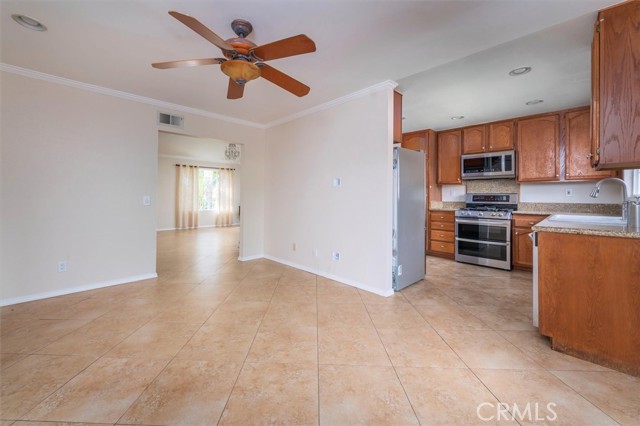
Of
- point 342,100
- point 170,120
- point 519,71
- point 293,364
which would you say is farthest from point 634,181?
point 170,120

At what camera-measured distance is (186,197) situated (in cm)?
887

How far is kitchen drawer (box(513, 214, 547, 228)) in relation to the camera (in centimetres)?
390

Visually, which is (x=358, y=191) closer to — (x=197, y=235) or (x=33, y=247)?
(x=33, y=247)

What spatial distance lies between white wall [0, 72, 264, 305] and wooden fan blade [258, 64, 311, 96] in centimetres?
238

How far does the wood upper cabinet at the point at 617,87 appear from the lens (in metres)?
1.63

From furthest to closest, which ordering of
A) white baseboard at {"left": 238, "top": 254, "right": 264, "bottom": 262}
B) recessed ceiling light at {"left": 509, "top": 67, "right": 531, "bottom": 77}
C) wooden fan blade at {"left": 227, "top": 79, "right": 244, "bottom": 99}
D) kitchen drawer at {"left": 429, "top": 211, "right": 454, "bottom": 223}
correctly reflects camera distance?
kitchen drawer at {"left": 429, "top": 211, "right": 454, "bottom": 223}, white baseboard at {"left": 238, "top": 254, "right": 264, "bottom": 262}, recessed ceiling light at {"left": 509, "top": 67, "right": 531, "bottom": 77}, wooden fan blade at {"left": 227, "top": 79, "right": 244, "bottom": 99}

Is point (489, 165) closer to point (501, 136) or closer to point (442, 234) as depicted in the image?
point (501, 136)

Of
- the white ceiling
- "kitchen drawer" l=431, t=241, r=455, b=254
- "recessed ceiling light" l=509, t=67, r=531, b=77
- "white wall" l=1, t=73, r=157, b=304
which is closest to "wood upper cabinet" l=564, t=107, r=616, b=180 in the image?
the white ceiling

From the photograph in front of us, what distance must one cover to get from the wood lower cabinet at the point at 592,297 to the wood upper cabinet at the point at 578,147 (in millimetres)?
2803

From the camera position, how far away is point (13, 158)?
8.91 feet

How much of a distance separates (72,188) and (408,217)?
13.1 feet

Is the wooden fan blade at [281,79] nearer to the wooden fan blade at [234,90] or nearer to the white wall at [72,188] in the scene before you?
the wooden fan blade at [234,90]

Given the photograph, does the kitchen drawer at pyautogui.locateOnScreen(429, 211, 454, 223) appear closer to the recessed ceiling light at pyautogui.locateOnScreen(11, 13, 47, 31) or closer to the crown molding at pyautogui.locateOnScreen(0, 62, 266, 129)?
the crown molding at pyautogui.locateOnScreen(0, 62, 266, 129)

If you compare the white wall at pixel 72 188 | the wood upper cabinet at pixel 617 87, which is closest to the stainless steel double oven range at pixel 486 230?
the wood upper cabinet at pixel 617 87
